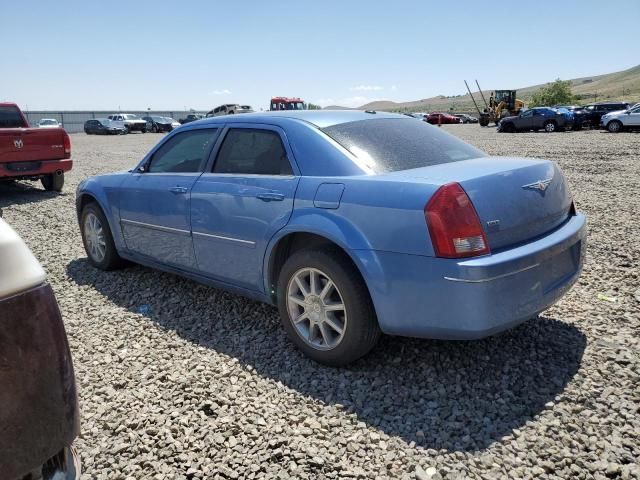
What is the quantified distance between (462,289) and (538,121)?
29793mm

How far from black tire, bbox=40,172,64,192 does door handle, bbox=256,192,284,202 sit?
8826mm

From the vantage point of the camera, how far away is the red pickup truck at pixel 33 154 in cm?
952

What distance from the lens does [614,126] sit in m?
25.6

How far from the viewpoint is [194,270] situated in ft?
13.9

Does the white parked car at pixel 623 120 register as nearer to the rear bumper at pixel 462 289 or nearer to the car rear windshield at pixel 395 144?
the car rear windshield at pixel 395 144

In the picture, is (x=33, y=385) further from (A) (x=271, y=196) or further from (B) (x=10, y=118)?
(B) (x=10, y=118)

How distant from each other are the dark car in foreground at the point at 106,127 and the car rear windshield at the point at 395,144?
139 ft

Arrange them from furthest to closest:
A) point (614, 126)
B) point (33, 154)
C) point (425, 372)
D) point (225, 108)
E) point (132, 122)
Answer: point (132, 122), point (225, 108), point (614, 126), point (33, 154), point (425, 372)

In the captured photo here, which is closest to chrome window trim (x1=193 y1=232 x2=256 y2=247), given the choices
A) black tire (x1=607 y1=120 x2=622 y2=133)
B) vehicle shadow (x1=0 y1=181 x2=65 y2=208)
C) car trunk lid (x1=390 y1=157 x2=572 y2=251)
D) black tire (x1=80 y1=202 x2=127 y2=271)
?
car trunk lid (x1=390 y1=157 x2=572 y2=251)

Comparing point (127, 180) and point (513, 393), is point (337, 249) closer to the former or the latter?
point (513, 393)

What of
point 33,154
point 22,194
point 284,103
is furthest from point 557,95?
point 33,154

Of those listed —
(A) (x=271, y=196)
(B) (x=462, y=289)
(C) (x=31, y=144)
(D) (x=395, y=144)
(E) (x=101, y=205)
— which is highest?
(D) (x=395, y=144)

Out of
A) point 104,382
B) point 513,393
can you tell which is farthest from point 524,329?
point 104,382

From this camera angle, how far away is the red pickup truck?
375 inches
